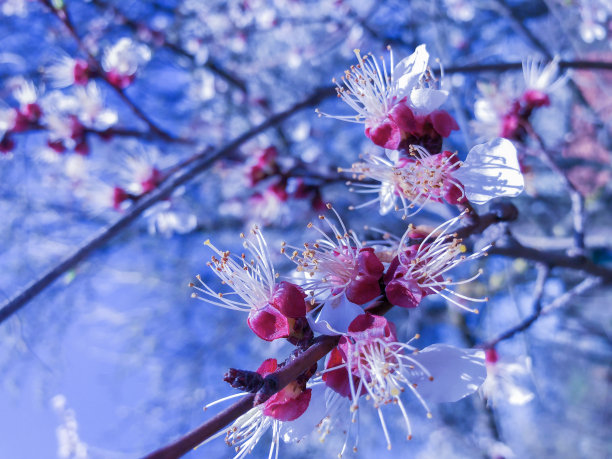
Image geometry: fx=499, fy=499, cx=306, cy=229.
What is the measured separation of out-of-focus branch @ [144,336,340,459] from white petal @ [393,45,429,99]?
1.81ft

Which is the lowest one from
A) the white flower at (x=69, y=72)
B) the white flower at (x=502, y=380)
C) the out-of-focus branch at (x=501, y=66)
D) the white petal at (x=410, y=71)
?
the white flower at (x=502, y=380)

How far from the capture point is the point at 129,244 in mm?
3918

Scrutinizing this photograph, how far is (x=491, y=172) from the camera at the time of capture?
95 cm

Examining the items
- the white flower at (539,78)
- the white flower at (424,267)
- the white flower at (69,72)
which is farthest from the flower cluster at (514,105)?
the white flower at (69,72)

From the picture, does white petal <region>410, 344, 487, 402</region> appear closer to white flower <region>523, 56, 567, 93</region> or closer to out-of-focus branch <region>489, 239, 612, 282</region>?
out-of-focus branch <region>489, 239, 612, 282</region>

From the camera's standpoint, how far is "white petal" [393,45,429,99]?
0.99 meters

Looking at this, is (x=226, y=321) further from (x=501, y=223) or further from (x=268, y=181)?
(x=501, y=223)

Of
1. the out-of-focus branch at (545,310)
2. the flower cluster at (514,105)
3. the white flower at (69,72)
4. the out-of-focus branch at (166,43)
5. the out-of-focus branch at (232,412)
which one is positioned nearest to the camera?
the out-of-focus branch at (232,412)

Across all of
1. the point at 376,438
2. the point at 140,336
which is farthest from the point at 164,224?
the point at 376,438

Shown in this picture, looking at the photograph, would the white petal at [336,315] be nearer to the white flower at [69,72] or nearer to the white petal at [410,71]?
the white petal at [410,71]

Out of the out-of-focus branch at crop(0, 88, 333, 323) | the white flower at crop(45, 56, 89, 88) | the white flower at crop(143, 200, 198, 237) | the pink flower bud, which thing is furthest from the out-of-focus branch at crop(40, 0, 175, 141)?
the pink flower bud

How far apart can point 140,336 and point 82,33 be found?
242cm

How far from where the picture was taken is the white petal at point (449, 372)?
0.84 metres

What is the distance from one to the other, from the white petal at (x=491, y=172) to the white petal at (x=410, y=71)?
0.19m
